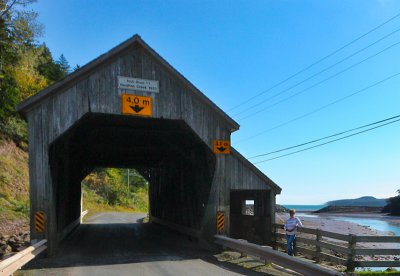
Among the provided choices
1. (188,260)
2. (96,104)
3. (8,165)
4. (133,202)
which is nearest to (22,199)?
(8,165)

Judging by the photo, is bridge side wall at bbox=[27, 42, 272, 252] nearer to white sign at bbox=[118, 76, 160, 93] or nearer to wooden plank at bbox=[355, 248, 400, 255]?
white sign at bbox=[118, 76, 160, 93]

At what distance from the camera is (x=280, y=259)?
9.30 m

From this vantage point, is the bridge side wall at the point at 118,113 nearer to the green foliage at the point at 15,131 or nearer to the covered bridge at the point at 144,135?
the covered bridge at the point at 144,135

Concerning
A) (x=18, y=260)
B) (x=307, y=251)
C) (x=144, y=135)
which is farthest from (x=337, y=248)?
(x=144, y=135)

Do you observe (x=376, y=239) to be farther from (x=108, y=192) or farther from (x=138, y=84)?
(x=108, y=192)

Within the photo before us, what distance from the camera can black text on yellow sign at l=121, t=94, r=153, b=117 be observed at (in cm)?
1298

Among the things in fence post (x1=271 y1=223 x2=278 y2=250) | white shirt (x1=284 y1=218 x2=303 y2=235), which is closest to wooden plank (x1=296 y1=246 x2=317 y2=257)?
white shirt (x1=284 y1=218 x2=303 y2=235)

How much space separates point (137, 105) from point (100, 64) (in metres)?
1.80

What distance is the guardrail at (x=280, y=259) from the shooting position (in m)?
7.88

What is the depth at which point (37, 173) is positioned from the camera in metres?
12.0

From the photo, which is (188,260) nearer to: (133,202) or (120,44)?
(120,44)

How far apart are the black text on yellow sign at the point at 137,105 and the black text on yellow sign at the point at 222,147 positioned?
2.79 m

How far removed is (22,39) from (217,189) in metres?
22.1

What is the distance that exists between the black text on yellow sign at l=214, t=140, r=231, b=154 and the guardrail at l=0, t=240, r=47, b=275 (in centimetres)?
665
